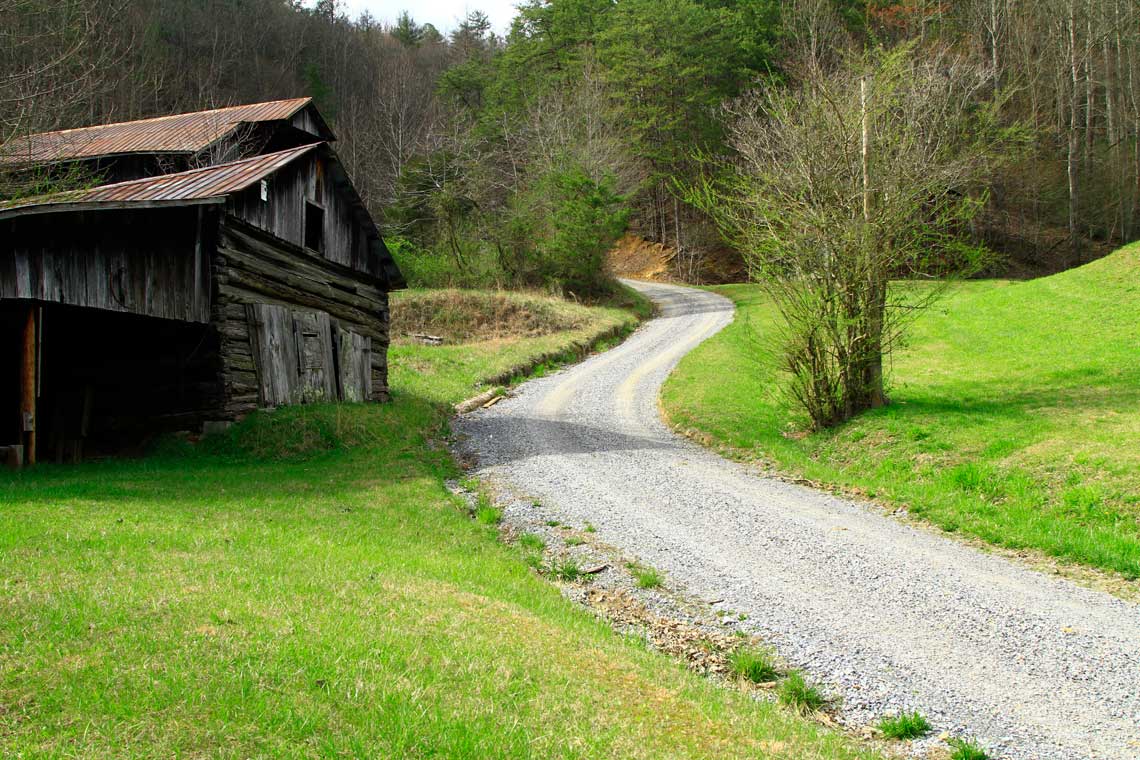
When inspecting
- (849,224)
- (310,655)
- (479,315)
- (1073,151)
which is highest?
(1073,151)

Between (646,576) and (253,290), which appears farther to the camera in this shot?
(253,290)

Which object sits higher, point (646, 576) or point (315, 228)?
point (315, 228)

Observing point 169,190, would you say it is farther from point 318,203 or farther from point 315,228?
point 315,228

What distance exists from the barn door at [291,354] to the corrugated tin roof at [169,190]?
96.1 inches

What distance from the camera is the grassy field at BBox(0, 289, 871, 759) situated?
369 cm

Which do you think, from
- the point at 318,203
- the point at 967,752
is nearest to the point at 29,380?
the point at 318,203

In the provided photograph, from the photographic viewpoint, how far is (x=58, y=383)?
16.2 m

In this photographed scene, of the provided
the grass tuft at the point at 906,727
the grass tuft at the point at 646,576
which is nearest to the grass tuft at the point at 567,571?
the grass tuft at the point at 646,576

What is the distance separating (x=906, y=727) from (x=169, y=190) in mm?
14189

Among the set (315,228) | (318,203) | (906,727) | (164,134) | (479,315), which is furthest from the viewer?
(479,315)

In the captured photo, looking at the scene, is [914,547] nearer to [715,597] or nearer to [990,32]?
[715,597]

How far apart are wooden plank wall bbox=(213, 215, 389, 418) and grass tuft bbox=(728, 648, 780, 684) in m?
11.6

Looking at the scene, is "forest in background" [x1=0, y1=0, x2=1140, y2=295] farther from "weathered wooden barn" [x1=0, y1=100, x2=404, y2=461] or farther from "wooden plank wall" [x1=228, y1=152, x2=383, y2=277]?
"weathered wooden barn" [x1=0, y1=100, x2=404, y2=461]

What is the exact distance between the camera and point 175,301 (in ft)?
45.9
